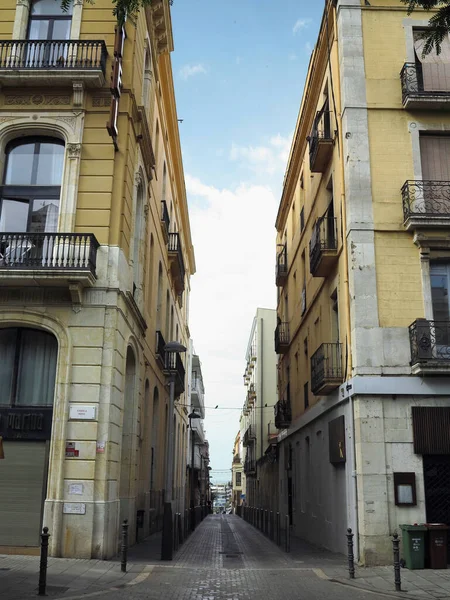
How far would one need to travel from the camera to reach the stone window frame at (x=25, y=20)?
17219mm

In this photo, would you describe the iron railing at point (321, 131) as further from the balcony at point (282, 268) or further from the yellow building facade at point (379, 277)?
the balcony at point (282, 268)

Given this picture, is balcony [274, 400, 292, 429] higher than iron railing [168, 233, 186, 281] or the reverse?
the reverse

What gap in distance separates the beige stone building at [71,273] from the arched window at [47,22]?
39 mm

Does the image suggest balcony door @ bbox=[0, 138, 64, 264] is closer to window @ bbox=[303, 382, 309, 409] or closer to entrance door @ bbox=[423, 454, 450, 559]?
entrance door @ bbox=[423, 454, 450, 559]

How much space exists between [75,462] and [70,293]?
393 centimetres

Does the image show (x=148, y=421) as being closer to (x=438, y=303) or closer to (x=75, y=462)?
(x=75, y=462)

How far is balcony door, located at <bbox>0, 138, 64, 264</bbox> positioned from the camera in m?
16.2

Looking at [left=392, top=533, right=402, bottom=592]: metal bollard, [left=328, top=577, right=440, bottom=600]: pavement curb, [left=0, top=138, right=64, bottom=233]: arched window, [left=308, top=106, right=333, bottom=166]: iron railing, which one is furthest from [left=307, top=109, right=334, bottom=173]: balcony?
[left=328, top=577, right=440, bottom=600]: pavement curb

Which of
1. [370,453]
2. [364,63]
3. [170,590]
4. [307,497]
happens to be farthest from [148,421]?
[364,63]

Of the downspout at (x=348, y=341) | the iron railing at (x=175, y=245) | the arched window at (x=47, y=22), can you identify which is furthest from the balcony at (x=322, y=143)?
the iron railing at (x=175, y=245)

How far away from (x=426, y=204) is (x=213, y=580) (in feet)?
33.3

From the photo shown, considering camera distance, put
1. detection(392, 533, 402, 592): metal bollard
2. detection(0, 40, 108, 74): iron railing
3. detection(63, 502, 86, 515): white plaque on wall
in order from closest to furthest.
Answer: detection(392, 533, 402, 592): metal bollard < detection(63, 502, 86, 515): white plaque on wall < detection(0, 40, 108, 74): iron railing

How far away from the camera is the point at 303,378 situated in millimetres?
24734

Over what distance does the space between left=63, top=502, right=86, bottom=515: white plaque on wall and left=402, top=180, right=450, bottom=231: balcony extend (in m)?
10.1
